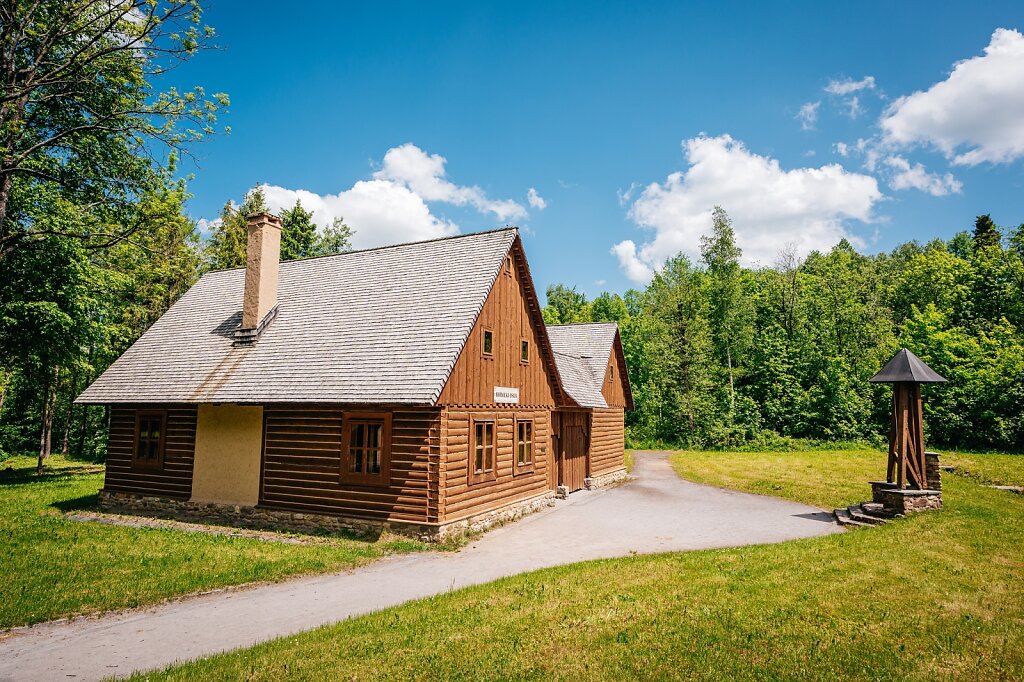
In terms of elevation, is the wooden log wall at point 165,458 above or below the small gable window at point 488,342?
below

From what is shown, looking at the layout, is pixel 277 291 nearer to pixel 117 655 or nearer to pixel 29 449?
pixel 117 655

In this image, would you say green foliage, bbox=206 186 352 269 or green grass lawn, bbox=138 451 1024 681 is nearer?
green grass lawn, bbox=138 451 1024 681

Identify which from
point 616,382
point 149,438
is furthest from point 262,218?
point 616,382

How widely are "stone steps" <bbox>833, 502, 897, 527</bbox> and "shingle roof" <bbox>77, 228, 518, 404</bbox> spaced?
1205 cm

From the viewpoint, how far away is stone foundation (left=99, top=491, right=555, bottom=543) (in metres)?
14.8

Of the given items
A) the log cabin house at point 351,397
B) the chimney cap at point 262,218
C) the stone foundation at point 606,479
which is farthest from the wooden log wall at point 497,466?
the chimney cap at point 262,218

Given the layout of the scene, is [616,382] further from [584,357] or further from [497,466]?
[497,466]

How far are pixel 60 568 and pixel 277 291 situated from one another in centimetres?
1130

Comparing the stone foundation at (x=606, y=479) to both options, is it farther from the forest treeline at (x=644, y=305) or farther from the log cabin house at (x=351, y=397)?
the forest treeline at (x=644, y=305)

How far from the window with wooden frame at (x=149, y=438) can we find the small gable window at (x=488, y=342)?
1129cm

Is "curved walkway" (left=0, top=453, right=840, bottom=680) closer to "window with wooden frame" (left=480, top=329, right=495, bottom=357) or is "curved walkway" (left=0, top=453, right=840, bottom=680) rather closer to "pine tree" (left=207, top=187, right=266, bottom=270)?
"window with wooden frame" (left=480, top=329, right=495, bottom=357)

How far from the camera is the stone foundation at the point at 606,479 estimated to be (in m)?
24.9

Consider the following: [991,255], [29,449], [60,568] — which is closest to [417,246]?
[60,568]

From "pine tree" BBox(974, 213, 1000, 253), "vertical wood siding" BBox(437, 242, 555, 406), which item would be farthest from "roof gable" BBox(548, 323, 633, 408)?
"pine tree" BBox(974, 213, 1000, 253)
